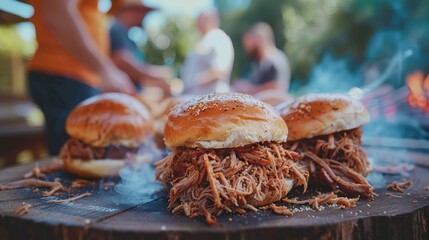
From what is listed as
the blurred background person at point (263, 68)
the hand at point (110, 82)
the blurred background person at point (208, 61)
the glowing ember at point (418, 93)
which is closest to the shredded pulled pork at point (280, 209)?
the hand at point (110, 82)

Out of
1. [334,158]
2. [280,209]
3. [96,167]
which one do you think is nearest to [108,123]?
[96,167]

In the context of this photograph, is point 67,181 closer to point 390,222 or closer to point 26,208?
point 26,208

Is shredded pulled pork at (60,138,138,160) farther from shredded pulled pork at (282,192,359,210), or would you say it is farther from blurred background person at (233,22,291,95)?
blurred background person at (233,22,291,95)

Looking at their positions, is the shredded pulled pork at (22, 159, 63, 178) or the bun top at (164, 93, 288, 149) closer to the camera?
the bun top at (164, 93, 288, 149)

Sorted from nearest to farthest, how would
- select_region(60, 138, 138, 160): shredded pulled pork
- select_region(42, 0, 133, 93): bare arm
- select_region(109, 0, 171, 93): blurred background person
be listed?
select_region(60, 138, 138, 160): shredded pulled pork
select_region(42, 0, 133, 93): bare arm
select_region(109, 0, 171, 93): blurred background person

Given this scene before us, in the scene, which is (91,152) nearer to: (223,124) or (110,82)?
(110,82)

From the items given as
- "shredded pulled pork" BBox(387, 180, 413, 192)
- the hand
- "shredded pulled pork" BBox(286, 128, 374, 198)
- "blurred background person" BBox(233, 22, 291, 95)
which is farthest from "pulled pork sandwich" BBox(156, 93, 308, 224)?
"blurred background person" BBox(233, 22, 291, 95)

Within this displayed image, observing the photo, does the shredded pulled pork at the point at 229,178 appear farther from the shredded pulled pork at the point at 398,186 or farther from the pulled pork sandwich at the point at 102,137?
the pulled pork sandwich at the point at 102,137
